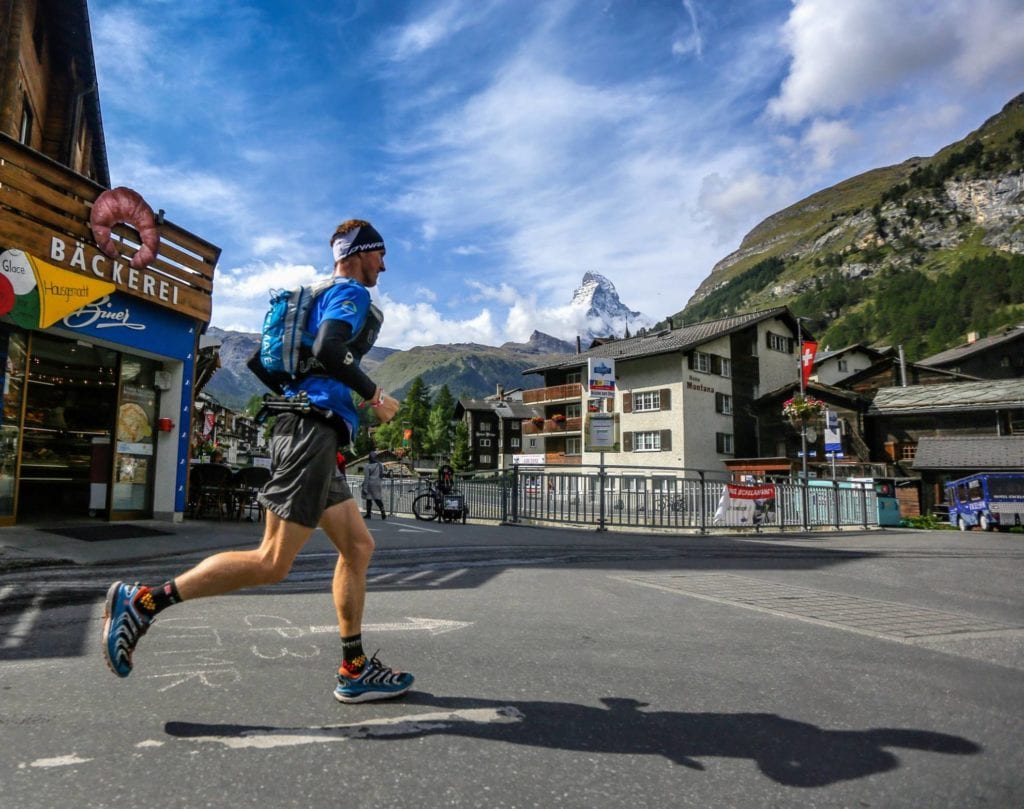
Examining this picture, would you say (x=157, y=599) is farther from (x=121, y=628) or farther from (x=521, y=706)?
(x=521, y=706)

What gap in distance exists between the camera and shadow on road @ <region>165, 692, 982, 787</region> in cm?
227

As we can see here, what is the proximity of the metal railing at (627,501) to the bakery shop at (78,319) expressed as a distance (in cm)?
766

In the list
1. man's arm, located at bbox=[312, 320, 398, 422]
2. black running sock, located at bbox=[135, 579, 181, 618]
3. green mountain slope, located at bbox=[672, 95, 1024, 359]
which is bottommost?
black running sock, located at bbox=[135, 579, 181, 618]

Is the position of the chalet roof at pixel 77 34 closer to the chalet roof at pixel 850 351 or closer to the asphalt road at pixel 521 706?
the asphalt road at pixel 521 706

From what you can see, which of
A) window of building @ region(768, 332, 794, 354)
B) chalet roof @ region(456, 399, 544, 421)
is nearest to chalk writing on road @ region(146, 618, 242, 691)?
window of building @ region(768, 332, 794, 354)

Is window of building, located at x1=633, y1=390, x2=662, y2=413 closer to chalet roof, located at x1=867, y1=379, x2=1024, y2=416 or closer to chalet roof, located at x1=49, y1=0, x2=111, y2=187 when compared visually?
chalet roof, located at x1=867, y1=379, x2=1024, y2=416

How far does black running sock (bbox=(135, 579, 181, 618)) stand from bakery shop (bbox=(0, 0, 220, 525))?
Answer: 29.3 ft

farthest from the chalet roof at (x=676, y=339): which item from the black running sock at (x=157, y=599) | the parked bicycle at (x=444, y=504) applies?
the black running sock at (x=157, y=599)

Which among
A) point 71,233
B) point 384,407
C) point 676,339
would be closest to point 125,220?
point 71,233

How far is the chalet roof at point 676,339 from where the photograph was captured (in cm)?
4584

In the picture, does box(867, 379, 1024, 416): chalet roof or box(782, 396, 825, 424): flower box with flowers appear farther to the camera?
box(867, 379, 1024, 416): chalet roof

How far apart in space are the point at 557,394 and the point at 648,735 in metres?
52.7

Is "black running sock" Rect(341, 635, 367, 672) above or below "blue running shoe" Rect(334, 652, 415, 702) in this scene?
above

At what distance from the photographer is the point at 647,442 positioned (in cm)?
4750
